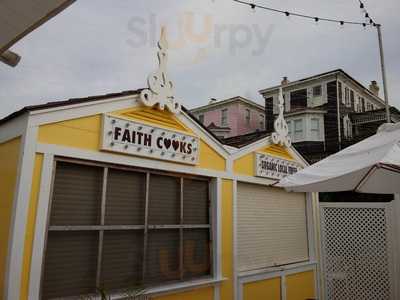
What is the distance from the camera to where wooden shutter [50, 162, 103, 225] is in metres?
4.30

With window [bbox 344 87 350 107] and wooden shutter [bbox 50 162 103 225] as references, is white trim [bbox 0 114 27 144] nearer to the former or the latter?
wooden shutter [bbox 50 162 103 225]

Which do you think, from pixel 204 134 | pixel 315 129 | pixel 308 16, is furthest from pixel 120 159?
pixel 315 129

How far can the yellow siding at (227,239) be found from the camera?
6.14 meters

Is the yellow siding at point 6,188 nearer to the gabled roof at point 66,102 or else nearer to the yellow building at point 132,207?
the yellow building at point 132,207

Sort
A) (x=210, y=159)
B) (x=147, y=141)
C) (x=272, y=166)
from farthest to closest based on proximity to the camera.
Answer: (x=272, y=166) < (x=210, y=159) < (x=147, y=141)

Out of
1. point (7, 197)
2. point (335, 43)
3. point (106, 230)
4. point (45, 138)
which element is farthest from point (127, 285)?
point (335, 43)

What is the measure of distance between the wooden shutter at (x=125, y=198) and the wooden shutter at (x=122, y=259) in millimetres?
179

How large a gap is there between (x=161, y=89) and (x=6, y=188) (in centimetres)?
256

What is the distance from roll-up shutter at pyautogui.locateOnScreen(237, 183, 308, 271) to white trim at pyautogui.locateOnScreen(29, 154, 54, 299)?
12.1 ft

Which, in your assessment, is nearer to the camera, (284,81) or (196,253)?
(196,253)

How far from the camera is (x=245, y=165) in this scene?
7074 mm

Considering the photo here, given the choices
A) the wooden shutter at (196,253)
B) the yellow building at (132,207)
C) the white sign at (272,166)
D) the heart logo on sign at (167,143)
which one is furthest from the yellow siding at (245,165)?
the heart logo on sign at (167,143)

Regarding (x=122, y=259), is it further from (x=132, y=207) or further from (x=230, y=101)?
(x=230, y=101)

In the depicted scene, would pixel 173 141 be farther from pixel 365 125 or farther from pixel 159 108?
pixel 365 125
